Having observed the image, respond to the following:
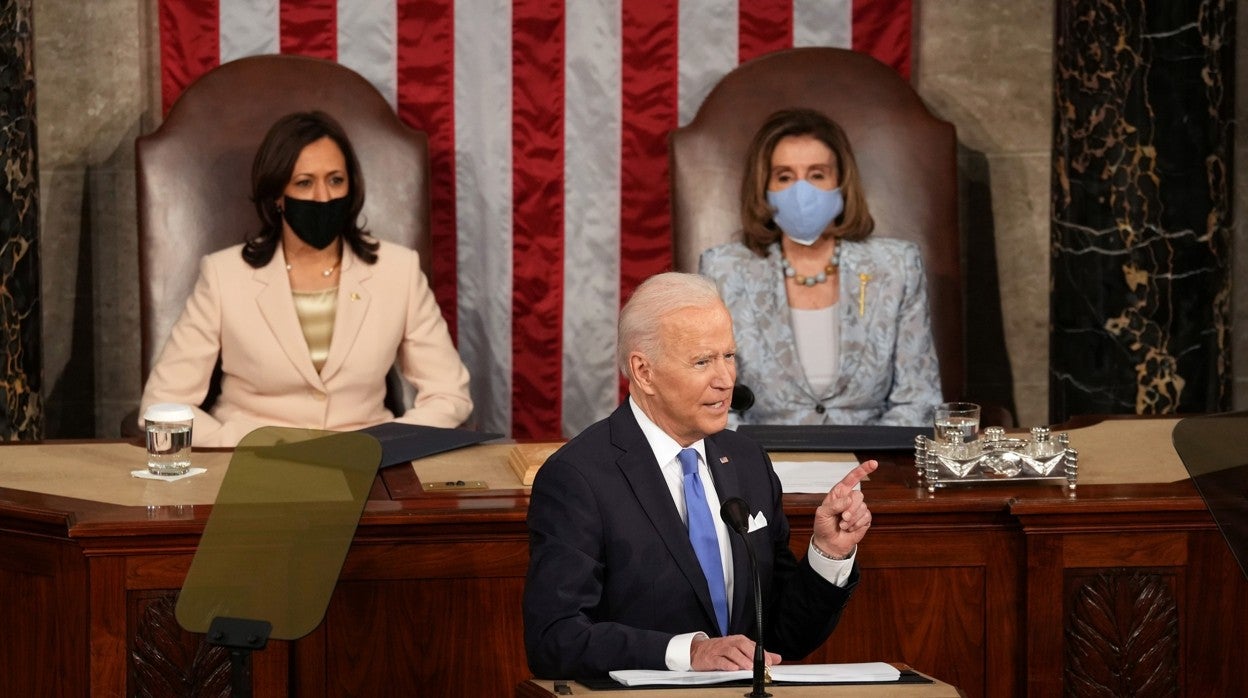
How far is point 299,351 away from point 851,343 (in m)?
1.59

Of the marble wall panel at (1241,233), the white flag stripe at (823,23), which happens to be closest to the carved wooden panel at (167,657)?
the white flag stripe at (823,23)

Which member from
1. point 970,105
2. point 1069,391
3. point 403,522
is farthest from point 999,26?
point 403,522

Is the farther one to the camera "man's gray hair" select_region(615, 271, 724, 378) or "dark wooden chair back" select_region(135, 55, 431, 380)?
"dark wooden chair back" select_region(135, 55, 431, 380)

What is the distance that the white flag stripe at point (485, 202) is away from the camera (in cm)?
559

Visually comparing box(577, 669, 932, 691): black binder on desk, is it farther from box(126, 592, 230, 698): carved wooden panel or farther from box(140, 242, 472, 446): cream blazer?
box(140, 242, 472, 446): cream blazer

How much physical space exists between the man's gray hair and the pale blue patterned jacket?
1910 mm

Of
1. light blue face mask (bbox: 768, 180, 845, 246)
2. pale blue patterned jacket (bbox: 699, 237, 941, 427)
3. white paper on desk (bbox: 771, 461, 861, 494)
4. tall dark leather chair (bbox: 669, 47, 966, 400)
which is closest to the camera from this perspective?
white paper on desk (bbox: 771, 461, 861, 494)

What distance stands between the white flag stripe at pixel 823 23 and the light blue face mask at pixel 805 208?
95 cm

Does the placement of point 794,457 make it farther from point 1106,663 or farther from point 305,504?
point 305,504

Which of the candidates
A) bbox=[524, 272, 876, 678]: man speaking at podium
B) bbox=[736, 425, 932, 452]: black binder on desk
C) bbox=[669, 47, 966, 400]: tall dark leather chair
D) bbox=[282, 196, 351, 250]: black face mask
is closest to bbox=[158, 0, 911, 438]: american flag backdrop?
bbox=[669, 47, 966, 400]: tall dark leather chair

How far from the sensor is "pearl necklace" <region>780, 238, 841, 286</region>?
486 cm

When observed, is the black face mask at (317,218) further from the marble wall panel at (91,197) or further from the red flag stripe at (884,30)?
the red flag stripe at (884,30)

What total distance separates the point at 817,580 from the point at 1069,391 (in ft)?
9.28

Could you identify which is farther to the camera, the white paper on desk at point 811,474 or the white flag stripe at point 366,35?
the white flag stripe at point 366,35
